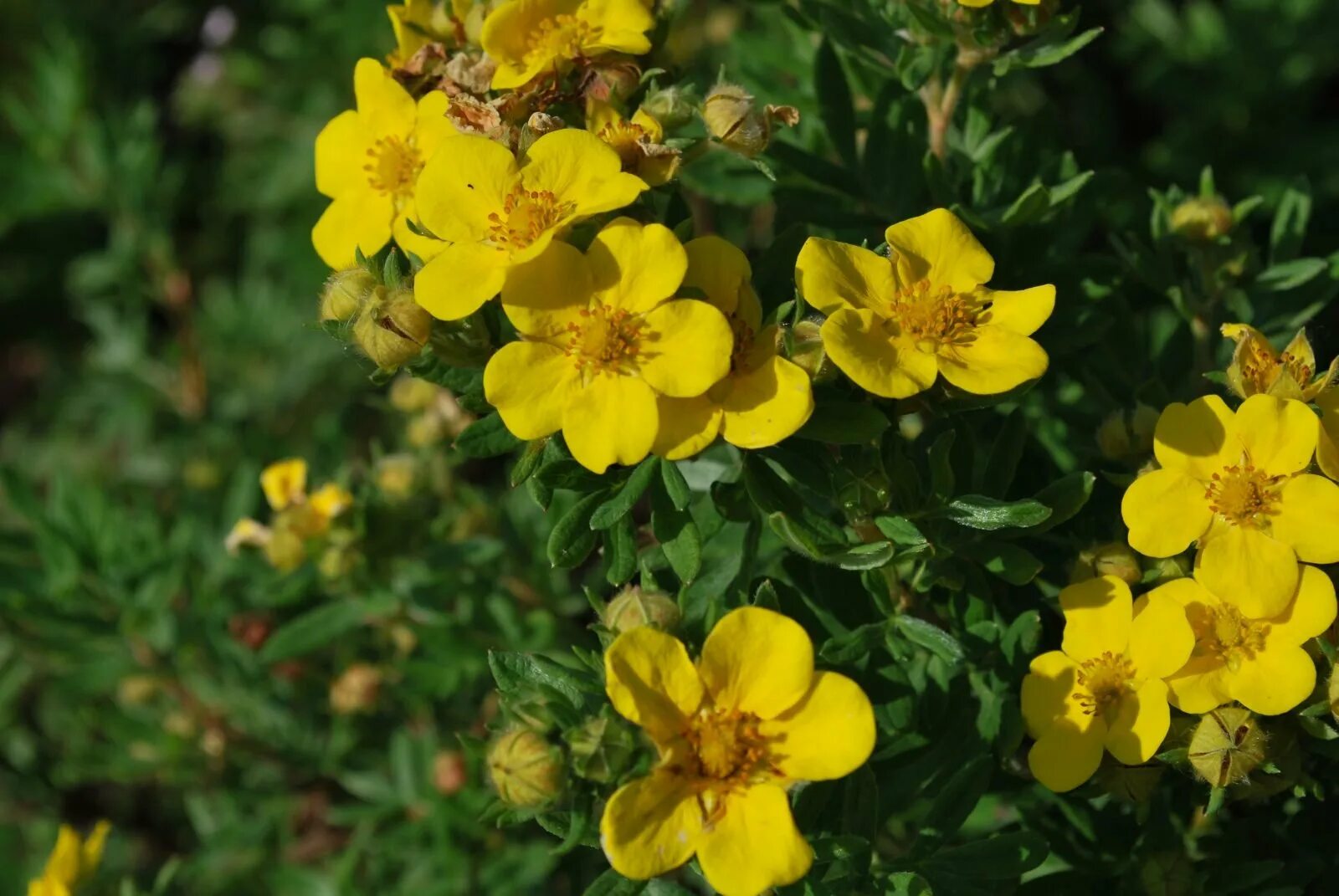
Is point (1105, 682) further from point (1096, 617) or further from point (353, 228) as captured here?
point (353, 228)

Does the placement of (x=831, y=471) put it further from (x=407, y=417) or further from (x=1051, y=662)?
(x=407, y=417)

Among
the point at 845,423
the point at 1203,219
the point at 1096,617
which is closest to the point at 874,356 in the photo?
the point at 845,423

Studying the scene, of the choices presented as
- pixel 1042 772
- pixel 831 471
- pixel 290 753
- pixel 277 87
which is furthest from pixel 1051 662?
pixel 277 87

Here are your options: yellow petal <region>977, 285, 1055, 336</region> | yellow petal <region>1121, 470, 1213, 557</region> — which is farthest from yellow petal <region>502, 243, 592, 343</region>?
yellow petal <region>1121, 470, 1213, 557</region>

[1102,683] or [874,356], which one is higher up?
[874,356]

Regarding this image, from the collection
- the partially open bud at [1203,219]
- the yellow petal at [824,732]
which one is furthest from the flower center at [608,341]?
the partially open bud at [1203,219]

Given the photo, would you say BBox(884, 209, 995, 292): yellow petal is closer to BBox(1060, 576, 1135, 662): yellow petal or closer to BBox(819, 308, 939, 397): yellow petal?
BBox(819, 308, 939, 397): yellow petal
